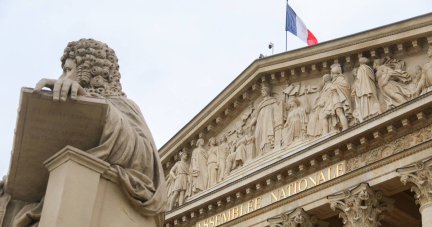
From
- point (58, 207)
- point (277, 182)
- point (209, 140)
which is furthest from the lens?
point (209, 140)

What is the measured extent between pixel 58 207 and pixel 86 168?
0.89 feet

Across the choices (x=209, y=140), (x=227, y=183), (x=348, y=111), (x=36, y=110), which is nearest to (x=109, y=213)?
(x=36, y=110)

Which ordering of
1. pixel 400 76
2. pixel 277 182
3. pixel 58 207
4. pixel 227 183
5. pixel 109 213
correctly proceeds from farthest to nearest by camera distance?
pixel 227 183
pixel 277 182
pixel 400 76
pixel 109 213
pixel 58 207

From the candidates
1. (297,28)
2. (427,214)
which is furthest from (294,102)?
(297,28)

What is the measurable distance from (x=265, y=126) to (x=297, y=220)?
335 centimetres

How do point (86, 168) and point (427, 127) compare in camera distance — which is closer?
point (86, 168)

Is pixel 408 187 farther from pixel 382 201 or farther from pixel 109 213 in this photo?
pixel 109 213

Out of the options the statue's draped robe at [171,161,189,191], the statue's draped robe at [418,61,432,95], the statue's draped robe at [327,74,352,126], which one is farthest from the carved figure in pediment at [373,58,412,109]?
the statue's draped robe at [171,161,189,191]

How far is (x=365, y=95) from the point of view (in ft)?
57.8

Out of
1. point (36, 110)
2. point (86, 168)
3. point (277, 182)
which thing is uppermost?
point (277, 182)

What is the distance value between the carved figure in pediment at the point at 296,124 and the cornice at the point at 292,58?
1316 mm

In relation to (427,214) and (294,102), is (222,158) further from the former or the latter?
(427,214)

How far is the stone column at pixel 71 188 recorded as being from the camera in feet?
11.3

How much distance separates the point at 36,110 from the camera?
3.64 metres
